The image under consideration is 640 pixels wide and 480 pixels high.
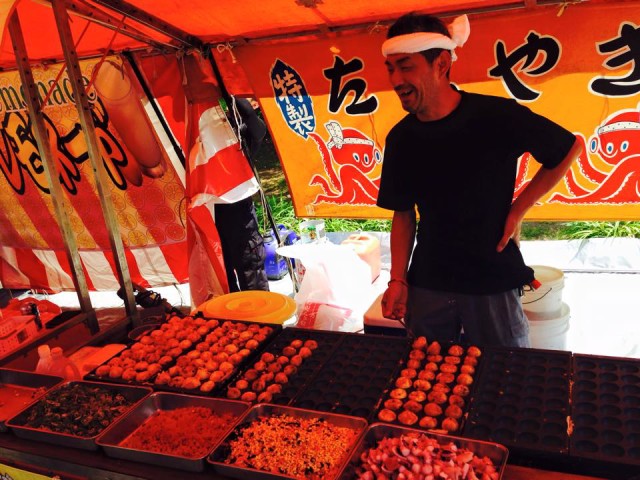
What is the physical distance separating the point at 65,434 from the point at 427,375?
4.18 ft

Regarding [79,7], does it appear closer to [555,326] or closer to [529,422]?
[529,422]

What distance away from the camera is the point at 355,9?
311 centimetres

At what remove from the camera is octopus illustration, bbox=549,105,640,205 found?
327 centimetres

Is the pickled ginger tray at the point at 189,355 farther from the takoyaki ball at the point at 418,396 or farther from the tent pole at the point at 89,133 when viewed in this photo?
the takoyaki ball at the point at 418,396

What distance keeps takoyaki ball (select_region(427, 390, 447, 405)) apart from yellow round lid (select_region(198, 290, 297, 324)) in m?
1.20

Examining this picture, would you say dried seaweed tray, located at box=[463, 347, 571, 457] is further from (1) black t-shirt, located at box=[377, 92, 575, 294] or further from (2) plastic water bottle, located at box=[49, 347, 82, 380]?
(2) plastic water bottle, located at box=[49, 347, 82, 380]

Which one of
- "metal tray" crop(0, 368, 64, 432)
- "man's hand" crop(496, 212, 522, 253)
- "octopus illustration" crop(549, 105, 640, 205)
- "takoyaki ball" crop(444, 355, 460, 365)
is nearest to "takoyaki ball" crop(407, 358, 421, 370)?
"takoyaki ball" crop(444, 355, 460, 365)

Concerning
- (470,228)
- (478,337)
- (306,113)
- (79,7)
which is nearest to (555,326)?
(478,337)

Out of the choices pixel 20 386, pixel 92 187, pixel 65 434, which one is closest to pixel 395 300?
pixel 65 434

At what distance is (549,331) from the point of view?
3445mm

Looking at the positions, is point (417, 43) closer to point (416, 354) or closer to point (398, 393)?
point (416, 354)

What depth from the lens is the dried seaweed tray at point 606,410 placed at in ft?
4.48

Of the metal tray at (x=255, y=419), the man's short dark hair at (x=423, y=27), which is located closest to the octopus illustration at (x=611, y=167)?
the man's short dark hair at (x=423, y=27)

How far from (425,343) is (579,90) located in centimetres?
221
